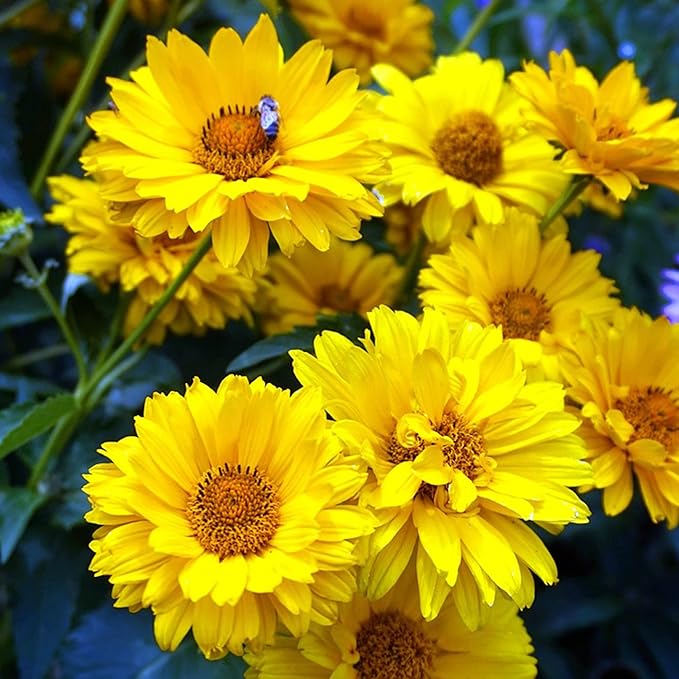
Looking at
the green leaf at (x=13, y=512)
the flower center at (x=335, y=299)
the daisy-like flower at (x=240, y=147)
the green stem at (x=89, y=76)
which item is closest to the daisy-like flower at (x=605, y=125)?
the daisy-like flower at (x=240, y=147)

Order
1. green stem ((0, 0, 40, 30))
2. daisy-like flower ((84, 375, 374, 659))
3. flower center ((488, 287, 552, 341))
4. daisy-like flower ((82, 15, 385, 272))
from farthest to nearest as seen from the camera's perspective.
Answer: green stem ((0, 0, 40, 30))
flower center ((488, 287, 552, 341))
daisy-like flower ((82, 15, 385, 272))
daisy-like flower ((84, 375, 374, 659))

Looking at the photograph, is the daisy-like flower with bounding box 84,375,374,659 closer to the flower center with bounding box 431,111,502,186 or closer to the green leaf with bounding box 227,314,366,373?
the green leaf with bounding box 227,314,366,373

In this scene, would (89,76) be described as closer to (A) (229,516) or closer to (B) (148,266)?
(B) (148,266)

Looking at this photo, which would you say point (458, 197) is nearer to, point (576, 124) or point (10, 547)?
point (576, 124)

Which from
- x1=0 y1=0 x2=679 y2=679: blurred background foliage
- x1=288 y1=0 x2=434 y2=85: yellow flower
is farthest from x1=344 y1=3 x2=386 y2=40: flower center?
x1=0 y1=0 x2=679 y2=679: blurred background foliage

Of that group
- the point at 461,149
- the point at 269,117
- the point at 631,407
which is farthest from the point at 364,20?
the point at 631,407

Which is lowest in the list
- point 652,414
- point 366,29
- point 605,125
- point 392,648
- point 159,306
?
point 392,648

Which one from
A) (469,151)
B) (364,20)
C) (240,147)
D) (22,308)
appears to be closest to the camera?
(240,147)

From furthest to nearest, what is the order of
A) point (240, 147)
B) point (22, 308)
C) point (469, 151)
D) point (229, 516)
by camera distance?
point (22, 308), point (469, 151), point (240, 147), point (229, 516)
